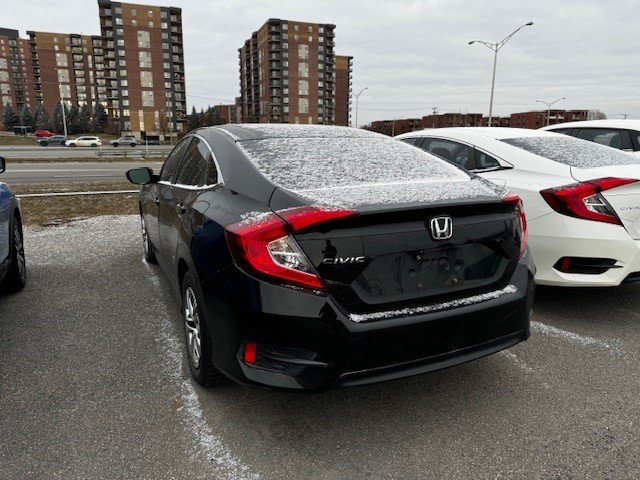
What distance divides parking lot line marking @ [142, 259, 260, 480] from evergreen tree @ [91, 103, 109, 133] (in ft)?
343

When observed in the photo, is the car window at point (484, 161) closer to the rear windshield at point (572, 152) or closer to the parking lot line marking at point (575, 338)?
the rear windshield at point (572, 152)

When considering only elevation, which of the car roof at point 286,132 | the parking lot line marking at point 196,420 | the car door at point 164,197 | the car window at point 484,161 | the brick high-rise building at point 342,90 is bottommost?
the parking lot line marking at point 196,420

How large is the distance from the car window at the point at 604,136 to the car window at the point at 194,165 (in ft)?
21.8

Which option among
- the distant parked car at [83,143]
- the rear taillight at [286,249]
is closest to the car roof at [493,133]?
the rear taillight at [286,249]

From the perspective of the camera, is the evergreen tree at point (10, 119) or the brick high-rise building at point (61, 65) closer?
the evergreen tree at point (10, 119)

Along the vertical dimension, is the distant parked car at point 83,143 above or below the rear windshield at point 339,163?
below

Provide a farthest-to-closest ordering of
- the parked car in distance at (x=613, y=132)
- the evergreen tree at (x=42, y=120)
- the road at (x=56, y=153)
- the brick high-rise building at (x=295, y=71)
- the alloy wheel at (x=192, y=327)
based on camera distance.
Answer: the evergreen tree at (x=42, y=120) < the brick high-rise building at (x=295, y=71) < the road at (x=56, y=153) < the parked car in distance at (x=613, y=132) < the alloy wheel at (x=192, y=327)

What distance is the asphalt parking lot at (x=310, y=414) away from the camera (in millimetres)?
2180

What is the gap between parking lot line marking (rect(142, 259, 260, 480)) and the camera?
217cm

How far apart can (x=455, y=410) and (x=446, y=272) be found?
2.86 ft

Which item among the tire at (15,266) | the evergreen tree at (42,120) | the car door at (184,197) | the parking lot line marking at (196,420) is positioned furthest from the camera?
the evergreen tree at (42,120)

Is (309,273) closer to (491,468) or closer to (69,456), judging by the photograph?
(491,468)

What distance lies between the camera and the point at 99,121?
98125 mm

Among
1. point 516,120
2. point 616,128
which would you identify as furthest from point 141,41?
point 616,128
